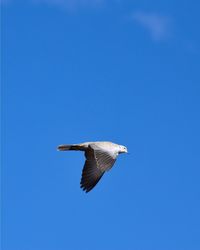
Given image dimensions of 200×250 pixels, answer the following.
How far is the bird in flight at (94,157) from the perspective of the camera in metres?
30.1

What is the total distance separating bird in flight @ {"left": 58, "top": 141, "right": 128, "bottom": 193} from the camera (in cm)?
3014

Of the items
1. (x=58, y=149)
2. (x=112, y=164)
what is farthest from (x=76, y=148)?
(x=112, y=164)

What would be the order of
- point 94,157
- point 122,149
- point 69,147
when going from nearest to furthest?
point 94,157
point 122,149
point 69,147

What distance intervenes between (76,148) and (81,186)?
1.84 meters

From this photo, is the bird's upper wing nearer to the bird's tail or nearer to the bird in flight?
the bird in flight

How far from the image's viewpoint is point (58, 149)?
33531mm

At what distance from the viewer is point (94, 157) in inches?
1253

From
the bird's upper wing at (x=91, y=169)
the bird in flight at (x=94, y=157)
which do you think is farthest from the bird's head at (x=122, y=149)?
the bird's upper wing at (x=91, y=169)

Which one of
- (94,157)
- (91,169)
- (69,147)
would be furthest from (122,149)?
(69,147)

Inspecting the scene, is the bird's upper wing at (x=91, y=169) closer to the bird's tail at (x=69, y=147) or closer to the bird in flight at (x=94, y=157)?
the bird in flight at (x=94, y=157)

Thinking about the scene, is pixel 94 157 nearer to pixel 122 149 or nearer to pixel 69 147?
pixel 122 149

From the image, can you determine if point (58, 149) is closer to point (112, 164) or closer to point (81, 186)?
point (81, 186)

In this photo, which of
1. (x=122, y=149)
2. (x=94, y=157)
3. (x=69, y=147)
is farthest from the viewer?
(x=69, y=147)

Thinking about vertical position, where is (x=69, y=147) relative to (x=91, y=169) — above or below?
above
